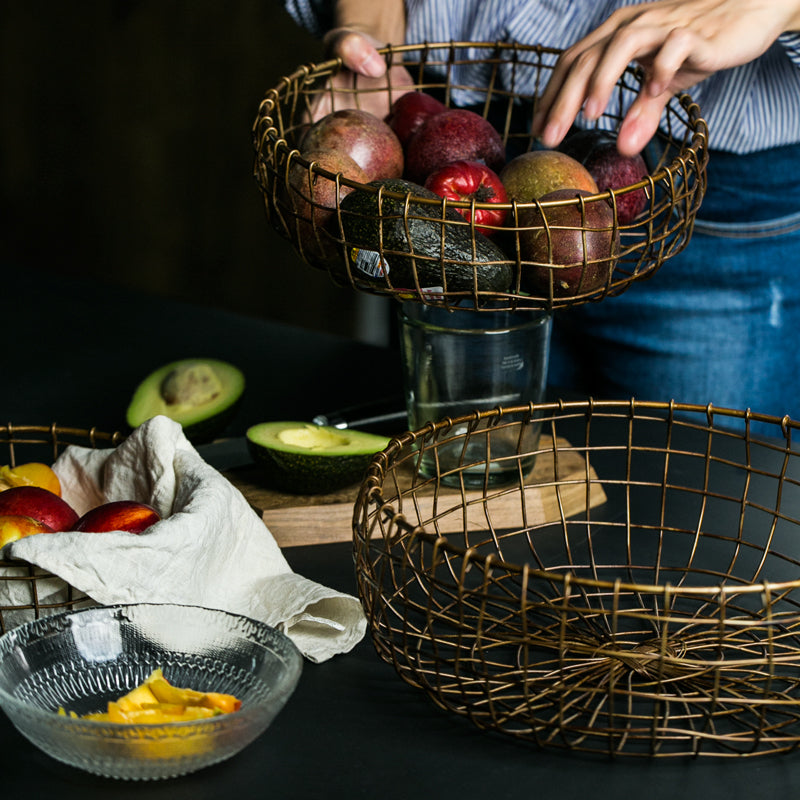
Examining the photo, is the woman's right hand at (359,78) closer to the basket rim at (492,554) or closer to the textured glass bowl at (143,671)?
the basket rim at (492,554)

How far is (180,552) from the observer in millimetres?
706

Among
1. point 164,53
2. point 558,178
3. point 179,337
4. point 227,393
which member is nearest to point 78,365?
point 179,337

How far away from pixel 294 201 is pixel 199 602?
1.09 feet

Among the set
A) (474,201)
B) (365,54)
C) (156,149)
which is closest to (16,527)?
(474,201)

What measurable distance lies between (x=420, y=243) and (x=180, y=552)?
0.28 m

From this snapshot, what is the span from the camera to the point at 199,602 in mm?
745

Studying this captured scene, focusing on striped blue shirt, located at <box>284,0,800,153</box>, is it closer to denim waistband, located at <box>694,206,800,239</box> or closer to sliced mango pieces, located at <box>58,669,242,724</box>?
denim waistband, located at <box>694,206,800,239</box>

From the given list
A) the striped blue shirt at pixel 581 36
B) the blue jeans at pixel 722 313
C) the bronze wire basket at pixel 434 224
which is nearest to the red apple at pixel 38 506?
the bronze wire basket at pixel 434 224

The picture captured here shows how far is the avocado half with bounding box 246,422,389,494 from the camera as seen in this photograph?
36.2 inches

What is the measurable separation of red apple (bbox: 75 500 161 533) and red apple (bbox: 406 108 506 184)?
1.33ft

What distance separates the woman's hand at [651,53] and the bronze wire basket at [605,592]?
0.81ft

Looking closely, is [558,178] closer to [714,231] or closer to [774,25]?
[774,25]

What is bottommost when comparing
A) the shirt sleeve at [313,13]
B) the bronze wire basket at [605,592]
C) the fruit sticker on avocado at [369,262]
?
the bronze wire basket at [605,592]

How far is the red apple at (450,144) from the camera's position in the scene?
3.14 feet
